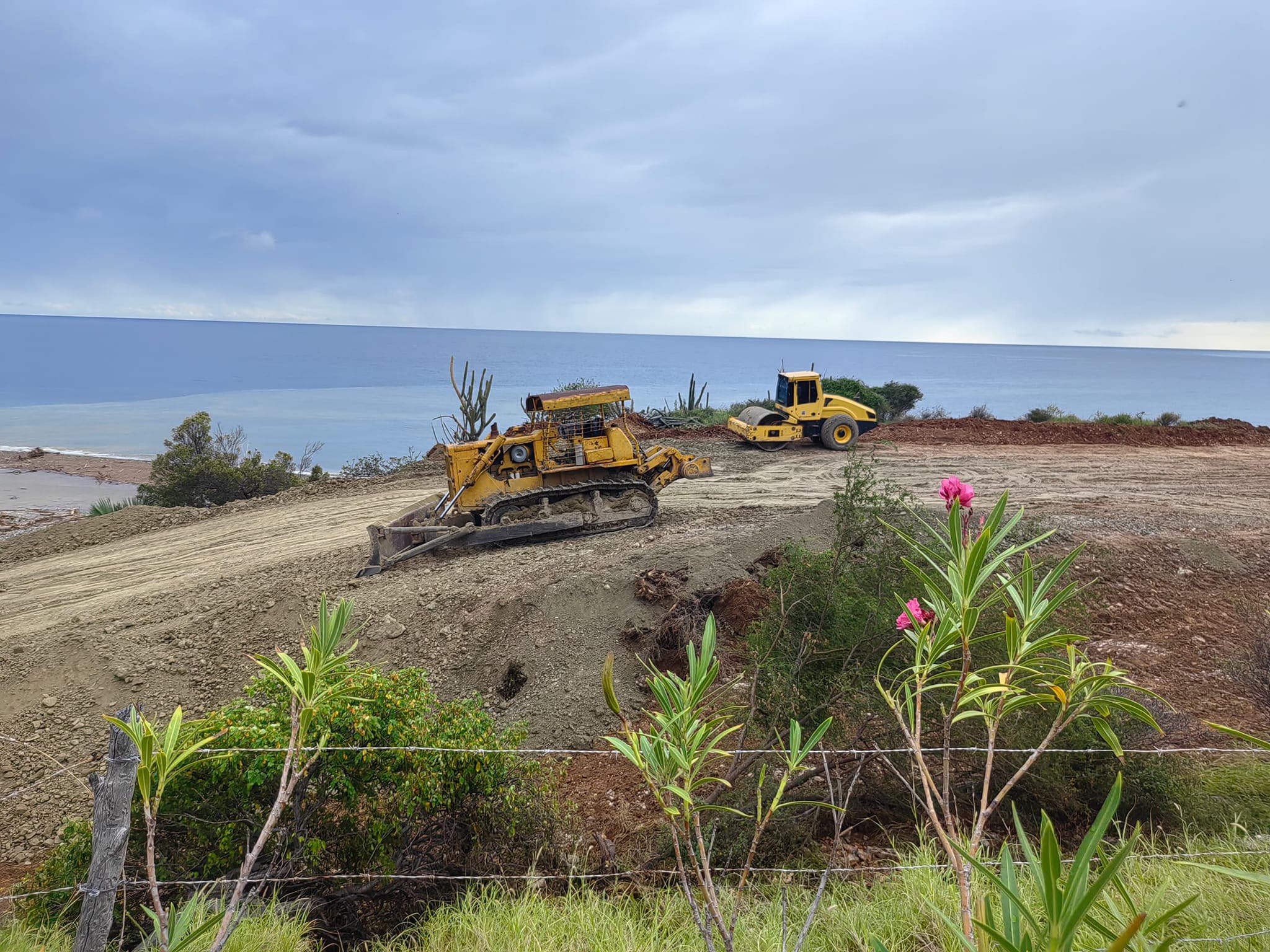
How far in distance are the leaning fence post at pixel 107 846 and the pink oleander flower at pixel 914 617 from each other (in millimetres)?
2803

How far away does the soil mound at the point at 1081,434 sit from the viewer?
22422 millimetres

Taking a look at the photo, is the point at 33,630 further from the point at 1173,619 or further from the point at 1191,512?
the point at 1191,512

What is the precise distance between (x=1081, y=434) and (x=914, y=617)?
79.4 feet

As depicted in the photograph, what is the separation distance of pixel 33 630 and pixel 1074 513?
1618 cm

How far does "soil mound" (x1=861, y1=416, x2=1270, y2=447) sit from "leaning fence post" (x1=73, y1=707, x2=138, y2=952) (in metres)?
22.1

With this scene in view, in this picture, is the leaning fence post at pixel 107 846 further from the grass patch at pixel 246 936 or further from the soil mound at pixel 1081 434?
the soil mound at pixel 1081 434

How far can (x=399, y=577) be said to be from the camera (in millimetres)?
11148

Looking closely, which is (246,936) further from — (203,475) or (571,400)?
(203,475)

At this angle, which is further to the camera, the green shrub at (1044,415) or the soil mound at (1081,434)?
the green shrub at (1044,415)

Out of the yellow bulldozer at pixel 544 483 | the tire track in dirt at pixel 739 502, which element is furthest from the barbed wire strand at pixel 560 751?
the tire track in dirt at pixel 739 502

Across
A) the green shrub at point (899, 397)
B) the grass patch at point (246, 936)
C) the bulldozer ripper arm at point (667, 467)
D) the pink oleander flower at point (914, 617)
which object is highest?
the green shrub at point (899, 397)

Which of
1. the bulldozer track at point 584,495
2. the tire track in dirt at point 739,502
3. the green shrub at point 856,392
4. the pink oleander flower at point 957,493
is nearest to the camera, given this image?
the pink oleander flower at point 957,493

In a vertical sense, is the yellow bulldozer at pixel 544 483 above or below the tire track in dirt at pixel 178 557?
above

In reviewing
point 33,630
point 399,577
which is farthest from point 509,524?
point 33,630
